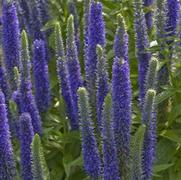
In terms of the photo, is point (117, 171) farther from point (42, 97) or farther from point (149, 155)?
point (42, 97)

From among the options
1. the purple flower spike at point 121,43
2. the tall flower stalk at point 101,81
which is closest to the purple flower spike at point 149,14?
the purple flower spike at point 121,43

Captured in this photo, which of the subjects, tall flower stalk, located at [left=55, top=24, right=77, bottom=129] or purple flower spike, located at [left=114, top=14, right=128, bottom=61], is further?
tall flower stalk, located at [left=55, top=24, right=77, bottom=129]

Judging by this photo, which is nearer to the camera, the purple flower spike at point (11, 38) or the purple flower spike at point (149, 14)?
the purple flower spike at point (11, 38)

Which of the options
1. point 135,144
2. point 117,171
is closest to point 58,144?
point 117,171

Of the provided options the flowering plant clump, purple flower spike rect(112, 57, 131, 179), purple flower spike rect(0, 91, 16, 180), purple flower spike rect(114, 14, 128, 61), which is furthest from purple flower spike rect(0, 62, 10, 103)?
purple flower spike rect(112, 57, 131, 179)

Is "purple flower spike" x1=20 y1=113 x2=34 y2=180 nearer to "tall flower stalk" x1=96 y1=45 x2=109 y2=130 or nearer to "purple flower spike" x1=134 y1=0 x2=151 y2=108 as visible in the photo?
"tall flower stalk" x1=96 y1=45 x2=109 y2=130

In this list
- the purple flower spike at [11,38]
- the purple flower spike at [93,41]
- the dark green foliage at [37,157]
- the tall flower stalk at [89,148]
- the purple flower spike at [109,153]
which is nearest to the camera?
the dark green foliage at [37,157]

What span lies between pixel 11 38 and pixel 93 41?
737 mm

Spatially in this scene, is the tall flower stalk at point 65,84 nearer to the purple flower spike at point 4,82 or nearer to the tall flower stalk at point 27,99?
the tall flower stalk at point 27,99

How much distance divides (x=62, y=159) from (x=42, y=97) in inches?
22.1

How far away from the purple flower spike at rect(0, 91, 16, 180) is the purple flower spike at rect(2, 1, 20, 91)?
2.85 feet

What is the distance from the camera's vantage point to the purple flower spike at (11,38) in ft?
14.2

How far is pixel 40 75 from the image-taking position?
425cm

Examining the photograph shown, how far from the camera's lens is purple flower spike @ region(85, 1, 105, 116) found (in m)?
3.96
